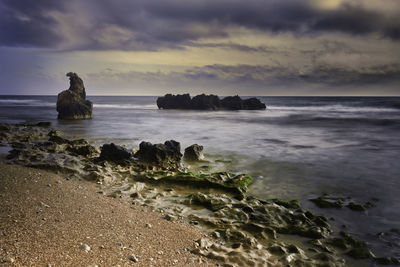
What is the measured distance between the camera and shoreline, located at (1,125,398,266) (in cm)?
491

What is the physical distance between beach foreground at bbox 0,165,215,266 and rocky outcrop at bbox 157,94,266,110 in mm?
64412

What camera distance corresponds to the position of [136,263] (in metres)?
3.71

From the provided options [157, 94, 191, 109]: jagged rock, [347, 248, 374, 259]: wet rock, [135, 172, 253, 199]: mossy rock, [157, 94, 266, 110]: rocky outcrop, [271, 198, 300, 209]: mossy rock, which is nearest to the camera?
[347, 248, 374, 259]: wet rock

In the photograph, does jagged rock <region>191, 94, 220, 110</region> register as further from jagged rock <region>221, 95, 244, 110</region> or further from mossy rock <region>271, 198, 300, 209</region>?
mossy rock <region>271, 198, 300, 209</region>

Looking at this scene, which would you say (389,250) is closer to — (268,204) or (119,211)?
(268,204)

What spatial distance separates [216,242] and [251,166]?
6.95m

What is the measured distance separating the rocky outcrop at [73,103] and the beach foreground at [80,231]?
93.8ft

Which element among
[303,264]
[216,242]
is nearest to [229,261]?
[216,242]

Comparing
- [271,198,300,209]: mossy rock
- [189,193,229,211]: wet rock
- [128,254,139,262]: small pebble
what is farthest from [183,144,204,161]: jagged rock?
[128,254,139,262]: small pebble

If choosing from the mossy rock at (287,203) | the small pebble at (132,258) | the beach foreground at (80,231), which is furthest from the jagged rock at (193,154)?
the small pebble at (132,258)

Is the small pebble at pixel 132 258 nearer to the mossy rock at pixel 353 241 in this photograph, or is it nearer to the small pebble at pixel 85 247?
the small pebble at pixel 85 247

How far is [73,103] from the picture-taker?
3319 cm

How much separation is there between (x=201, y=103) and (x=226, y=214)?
211ft

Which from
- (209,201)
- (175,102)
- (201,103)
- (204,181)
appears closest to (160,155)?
(204,181)
